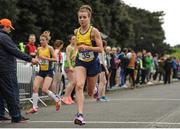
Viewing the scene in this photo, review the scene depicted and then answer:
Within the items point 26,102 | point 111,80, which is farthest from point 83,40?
point 111,80

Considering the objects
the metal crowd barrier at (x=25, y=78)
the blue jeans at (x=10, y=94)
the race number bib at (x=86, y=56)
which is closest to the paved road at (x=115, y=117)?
the blue jeans at (x=10, y=94)

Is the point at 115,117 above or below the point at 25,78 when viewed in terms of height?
below

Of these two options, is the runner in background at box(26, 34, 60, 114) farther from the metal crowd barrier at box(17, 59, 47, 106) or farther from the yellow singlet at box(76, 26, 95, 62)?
the yellow singlet at box(76, 26, 95, 62)

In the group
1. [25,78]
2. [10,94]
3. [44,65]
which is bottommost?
[10,94]

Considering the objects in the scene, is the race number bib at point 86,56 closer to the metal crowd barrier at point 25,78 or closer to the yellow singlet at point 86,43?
the yellow singlet at point 86,43

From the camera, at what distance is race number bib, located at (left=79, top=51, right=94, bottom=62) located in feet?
35.7

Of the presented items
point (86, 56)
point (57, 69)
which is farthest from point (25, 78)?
point (86, 56)

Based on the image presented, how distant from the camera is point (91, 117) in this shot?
12.5 metres

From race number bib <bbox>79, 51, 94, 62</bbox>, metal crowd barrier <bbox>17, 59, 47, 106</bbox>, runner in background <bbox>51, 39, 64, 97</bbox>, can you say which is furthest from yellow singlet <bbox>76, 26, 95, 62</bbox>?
runner in background <bbox>51, 39, 64, 97</bbox>

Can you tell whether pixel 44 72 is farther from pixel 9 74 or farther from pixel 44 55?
pixel 9 74

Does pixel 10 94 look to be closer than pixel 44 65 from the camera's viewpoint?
Yes

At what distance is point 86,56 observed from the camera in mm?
10898

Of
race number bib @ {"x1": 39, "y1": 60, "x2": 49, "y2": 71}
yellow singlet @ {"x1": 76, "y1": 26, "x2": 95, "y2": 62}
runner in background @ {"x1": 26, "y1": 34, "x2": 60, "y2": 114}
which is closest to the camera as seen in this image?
yellow singlet @ {"x1": 76, "y1": 26, "x2": 95, "y2": 62}

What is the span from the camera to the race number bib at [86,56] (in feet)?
35.7
